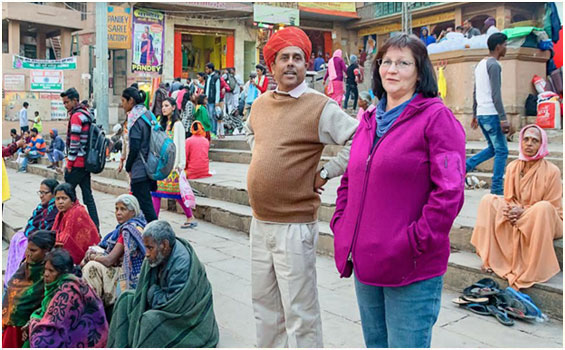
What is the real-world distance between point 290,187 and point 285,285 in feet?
1.65

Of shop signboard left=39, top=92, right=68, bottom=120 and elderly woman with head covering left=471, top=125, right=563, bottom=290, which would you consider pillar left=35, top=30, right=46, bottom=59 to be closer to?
shop signboard left=39, top=92, right=68, bottom=120

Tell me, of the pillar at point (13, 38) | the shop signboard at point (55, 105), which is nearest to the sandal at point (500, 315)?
the shop signboard at point (55, 105)

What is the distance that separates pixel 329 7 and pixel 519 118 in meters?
17.2

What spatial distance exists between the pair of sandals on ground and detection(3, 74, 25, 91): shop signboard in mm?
20812

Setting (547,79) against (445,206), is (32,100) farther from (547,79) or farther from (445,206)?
(445,206)

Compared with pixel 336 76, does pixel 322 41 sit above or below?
above

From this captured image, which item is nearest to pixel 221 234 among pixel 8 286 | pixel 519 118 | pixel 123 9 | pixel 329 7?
pixel 8 286

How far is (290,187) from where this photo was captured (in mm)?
2746

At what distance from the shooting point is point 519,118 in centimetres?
953

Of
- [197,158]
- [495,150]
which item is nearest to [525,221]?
[495,150]

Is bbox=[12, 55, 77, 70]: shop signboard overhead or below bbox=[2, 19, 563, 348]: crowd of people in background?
overhead

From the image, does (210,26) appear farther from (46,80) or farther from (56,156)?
(56,156)

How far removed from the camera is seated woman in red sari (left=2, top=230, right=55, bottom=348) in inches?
161

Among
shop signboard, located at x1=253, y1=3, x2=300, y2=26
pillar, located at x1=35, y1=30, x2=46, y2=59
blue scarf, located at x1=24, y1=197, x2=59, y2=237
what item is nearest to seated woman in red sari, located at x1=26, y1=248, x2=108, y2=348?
blue scarf, located at x1=24, y1=197, x2=59, y2=237
